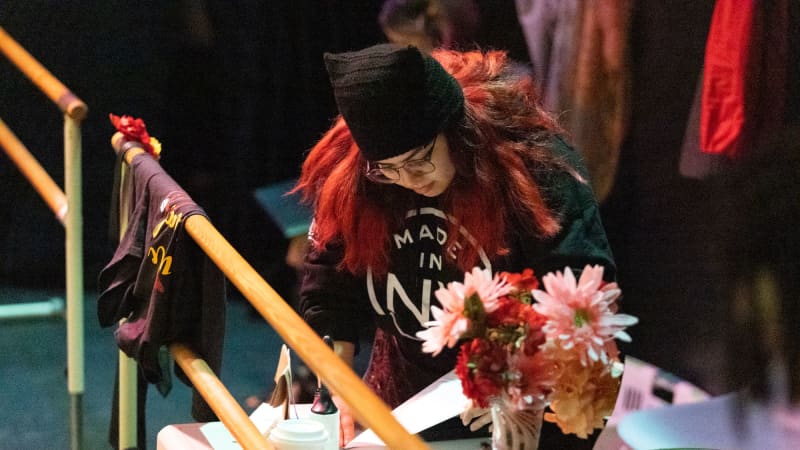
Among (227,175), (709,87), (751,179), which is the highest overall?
(751,179)

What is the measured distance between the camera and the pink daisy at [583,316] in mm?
1229

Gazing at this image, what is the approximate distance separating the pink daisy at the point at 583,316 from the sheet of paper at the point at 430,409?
0.27 metres

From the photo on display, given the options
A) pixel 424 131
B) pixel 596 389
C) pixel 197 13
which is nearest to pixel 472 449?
pixel 596 389

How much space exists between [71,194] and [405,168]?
985 millimetres

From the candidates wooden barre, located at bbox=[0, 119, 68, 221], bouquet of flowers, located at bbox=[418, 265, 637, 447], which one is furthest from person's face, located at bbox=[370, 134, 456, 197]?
wooden barre, located at bbox=[0, 119, 68, 221]

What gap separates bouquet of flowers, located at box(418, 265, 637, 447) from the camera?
123cm

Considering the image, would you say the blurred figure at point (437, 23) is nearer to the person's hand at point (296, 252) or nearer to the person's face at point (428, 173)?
the person's hand at point (296, 252)

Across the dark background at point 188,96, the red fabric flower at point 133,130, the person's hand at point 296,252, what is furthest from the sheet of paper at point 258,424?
the person's hand at point 296,252

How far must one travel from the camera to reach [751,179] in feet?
2.42

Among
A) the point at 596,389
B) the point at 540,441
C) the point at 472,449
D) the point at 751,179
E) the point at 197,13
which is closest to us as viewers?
the point at 751,179

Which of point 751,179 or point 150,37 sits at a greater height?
point 751,179

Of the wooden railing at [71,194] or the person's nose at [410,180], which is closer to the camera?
the person's nose at [410,180]

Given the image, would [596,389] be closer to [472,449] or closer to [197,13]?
[472,449]

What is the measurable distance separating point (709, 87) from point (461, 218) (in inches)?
30.0
